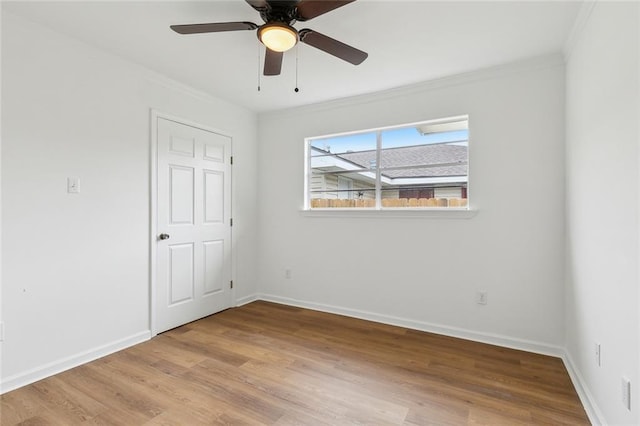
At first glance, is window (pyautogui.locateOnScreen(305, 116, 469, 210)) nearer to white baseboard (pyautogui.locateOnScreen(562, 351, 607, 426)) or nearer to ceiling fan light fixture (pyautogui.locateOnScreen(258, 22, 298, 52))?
white baseboard (pyautogui.locateOnScreen(562, 351, 607, 426))

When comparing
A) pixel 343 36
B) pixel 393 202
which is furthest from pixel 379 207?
pixel 343 36

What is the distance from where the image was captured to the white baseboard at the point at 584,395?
172cm

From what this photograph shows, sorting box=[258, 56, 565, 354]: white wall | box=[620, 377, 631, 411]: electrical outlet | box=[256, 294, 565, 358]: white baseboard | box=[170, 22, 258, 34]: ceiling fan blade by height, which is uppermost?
box=[170, 22, 258, 34]: ceiling fan blade

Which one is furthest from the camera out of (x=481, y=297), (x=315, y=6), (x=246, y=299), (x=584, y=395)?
(x=246, y=299)

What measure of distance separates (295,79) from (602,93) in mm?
2335

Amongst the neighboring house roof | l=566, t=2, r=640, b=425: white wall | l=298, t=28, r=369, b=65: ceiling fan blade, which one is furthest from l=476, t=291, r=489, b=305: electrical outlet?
l=298, t=28, r=369, b=65: ceiling fan blade

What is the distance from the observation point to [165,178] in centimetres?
309

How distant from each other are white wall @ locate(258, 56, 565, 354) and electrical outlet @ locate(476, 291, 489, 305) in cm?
5

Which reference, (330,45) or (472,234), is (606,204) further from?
(330,45)

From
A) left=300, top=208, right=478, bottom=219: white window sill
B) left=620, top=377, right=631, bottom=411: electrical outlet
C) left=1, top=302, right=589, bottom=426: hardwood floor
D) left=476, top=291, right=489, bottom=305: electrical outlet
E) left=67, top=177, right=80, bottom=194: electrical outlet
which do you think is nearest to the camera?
left=620, top=377, right=631, bottom=411: electrical outlet

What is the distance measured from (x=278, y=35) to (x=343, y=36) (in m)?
0.74

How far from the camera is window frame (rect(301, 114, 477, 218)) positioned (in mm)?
3000

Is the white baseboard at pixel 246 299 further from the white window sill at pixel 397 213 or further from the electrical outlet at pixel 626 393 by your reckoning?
the electrical outlet at pixel 626 393

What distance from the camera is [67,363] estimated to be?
2346mm
